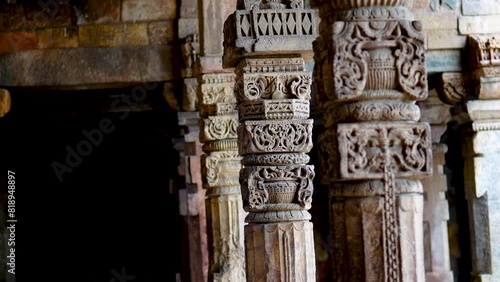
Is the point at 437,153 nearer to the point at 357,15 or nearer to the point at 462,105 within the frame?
the point at 462,105

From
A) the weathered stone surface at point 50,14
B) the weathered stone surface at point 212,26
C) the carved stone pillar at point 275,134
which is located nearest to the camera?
the carved stone pillar at point 275,134

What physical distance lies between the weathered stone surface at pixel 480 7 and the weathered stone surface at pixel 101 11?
3.64m

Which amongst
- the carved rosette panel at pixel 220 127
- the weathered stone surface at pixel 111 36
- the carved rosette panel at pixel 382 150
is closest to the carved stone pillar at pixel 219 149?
the carved rosette panel at pixel 220 127

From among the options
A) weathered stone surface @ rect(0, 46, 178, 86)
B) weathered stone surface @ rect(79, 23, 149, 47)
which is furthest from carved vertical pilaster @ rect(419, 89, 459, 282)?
weathered stone surface @ rect(79, 23, 149, 47)

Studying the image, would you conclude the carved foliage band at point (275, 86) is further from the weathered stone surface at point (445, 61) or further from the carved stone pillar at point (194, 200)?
the carved stone pillar at point (194, 200)

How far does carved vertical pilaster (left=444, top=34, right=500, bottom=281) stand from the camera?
1036 cm

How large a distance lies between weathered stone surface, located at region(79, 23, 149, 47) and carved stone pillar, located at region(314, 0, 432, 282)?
22.0ft

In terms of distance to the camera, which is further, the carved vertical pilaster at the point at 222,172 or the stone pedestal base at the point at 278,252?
the carved vertical pilaster at the point at 222,172

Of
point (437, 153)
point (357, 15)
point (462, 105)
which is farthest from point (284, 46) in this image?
point (437, 153)

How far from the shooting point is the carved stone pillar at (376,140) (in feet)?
14.1

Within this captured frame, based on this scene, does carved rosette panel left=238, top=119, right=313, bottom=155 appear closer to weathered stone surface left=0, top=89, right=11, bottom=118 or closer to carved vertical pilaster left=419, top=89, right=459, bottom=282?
weathered stone surface left=0, top=89, right=11, bottom=118

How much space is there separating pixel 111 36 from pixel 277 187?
4945 millimetres

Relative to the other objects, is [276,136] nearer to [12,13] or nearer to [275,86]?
[275,86]

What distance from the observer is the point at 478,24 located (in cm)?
1038
